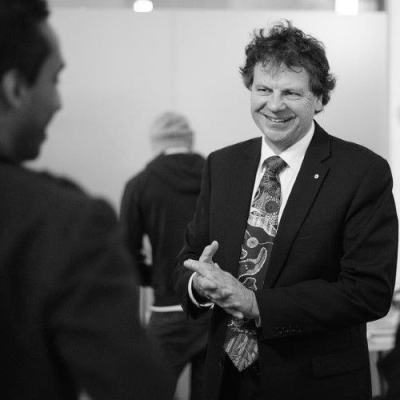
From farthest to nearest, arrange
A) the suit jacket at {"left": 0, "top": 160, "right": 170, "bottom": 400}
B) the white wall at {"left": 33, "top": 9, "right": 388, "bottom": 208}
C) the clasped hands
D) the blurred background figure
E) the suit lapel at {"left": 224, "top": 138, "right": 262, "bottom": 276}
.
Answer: the white wall at {"left": 33, "top": 9, "right": 388, "bottom": 208} → the blurred background figure → the suit lapel at {"left": 224, "top": 138, "right": 262, "bottom": 276} → the clasped hands → the suit jacket at {"left": 0, "top": 160, "right": 170, "bottom": 400}

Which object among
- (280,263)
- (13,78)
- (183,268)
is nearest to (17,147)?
(13,78)

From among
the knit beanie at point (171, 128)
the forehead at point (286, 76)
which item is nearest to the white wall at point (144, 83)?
the knit beanie at point (171, 128)

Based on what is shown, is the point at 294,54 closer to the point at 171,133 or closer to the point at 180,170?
the point at 180,170

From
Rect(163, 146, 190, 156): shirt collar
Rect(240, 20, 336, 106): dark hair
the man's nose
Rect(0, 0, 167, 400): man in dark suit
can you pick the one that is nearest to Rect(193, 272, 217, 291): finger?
the man's nose

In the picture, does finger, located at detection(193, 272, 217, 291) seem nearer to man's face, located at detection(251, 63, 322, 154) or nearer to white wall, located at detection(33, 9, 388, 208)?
man's face, located at detection(251, 63, 322, 154)

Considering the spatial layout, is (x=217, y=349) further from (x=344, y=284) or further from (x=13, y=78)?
(x=13, y=78)

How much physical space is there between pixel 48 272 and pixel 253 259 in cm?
141

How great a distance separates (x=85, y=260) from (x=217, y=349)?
1.42 m

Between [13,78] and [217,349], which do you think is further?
[217,349]

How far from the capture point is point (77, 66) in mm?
4598

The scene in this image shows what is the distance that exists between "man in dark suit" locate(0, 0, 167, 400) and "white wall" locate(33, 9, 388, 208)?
3669 mm

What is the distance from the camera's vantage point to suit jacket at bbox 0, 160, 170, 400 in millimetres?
891

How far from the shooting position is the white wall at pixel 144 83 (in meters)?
4.61

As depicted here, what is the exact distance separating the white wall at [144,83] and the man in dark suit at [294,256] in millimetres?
2282
